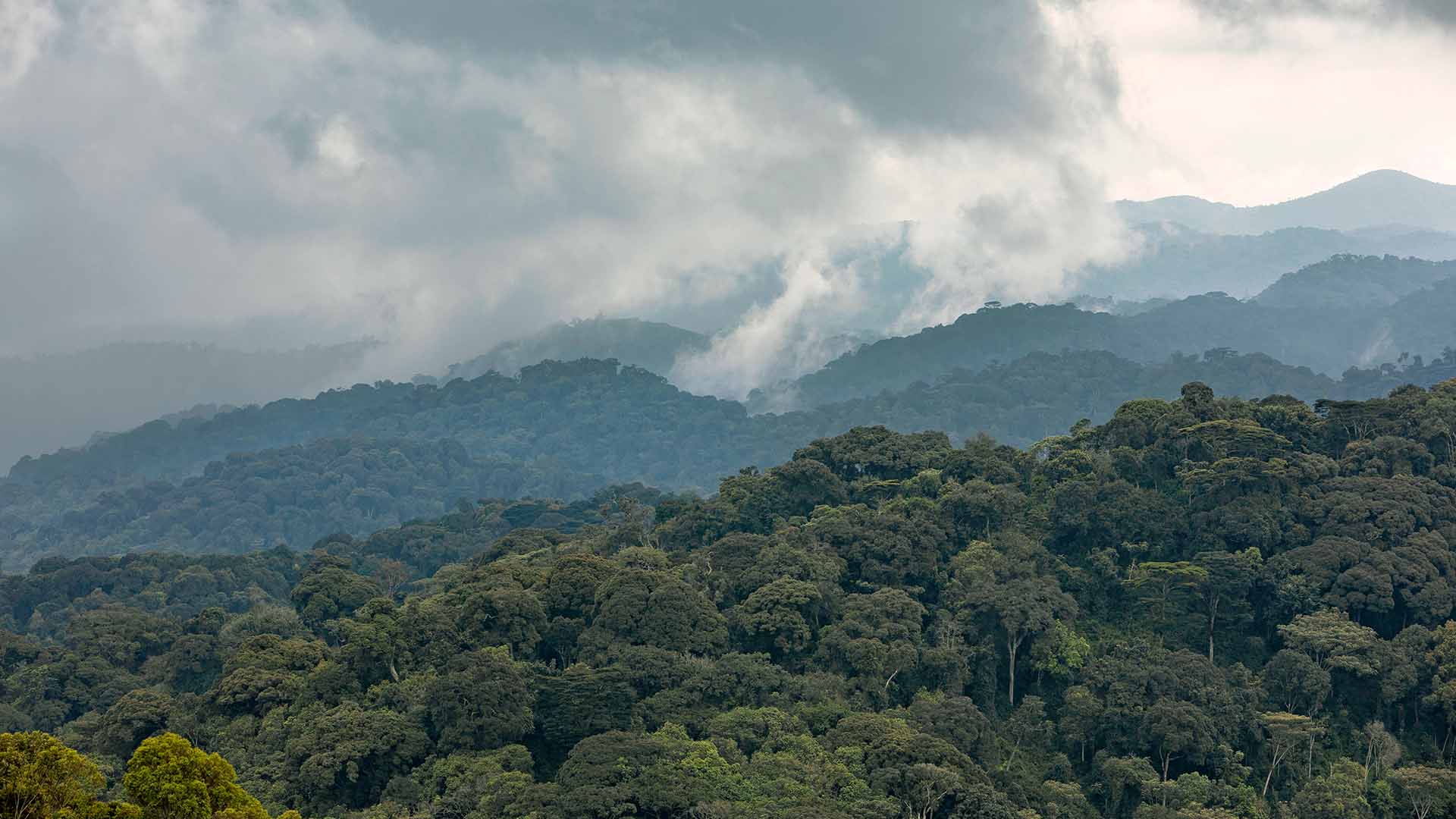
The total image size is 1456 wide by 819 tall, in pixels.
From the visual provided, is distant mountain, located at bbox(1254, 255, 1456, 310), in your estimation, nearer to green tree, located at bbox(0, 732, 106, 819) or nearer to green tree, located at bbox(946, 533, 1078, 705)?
green tree, located at bbox(946, 533, 1078, 705)

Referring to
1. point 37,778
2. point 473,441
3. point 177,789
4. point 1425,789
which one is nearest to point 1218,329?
point 473,441

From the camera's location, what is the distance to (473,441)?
6284 inches

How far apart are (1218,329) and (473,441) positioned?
321 feet

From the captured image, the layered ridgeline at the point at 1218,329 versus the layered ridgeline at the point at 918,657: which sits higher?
the layered ridgeline at the point at 1218,329

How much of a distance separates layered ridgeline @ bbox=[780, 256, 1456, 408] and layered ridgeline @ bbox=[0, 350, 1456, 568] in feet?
46.7

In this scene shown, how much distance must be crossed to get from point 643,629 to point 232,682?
11994mm

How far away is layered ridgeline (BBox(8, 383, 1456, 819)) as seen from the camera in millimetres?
30438

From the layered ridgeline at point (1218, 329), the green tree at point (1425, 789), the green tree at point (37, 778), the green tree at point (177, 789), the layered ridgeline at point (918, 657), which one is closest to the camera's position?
the green tree at point (37, 778)

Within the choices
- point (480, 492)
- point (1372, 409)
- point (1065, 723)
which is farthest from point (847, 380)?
point (1065, 723)

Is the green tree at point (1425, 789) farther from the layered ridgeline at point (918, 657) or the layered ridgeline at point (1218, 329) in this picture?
the layered ridgeline at point (1218, 329)

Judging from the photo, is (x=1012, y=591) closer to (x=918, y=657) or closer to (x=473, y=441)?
(x=918, y=657)

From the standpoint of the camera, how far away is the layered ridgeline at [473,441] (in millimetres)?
127688

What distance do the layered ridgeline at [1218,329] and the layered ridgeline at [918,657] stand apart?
112722mm

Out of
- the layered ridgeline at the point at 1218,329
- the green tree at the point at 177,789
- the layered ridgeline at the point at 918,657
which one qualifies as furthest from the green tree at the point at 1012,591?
the layered ridgeline at the point at 1218,329
